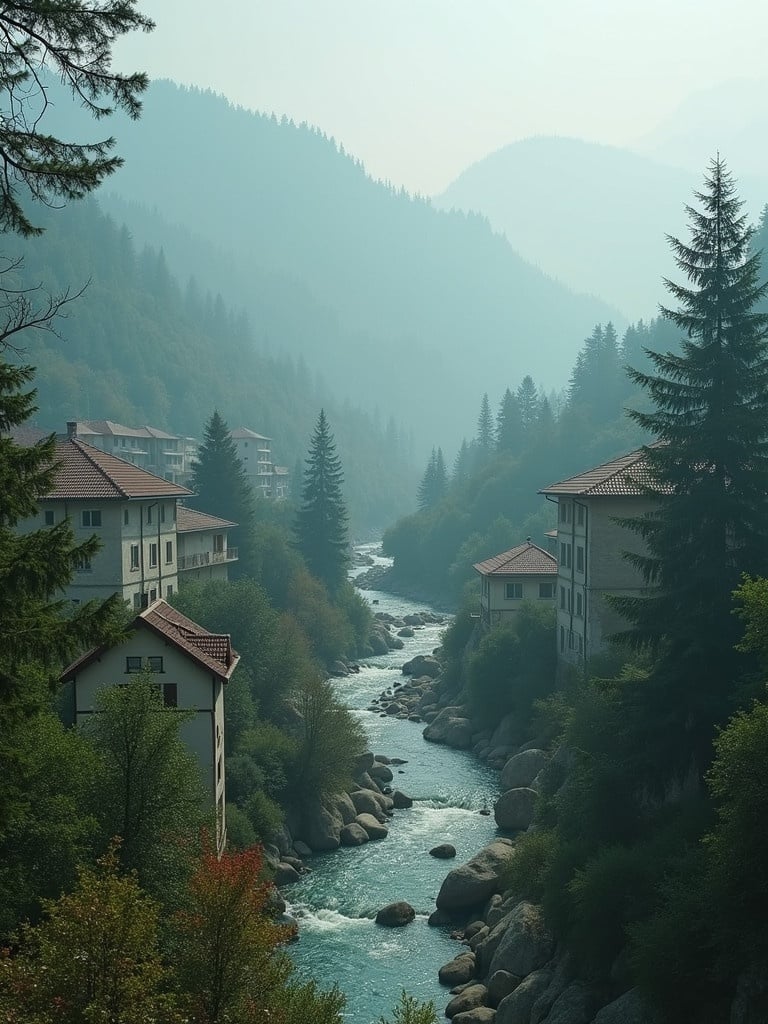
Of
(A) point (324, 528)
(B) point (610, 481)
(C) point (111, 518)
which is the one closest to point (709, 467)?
(B) point (610, 481)

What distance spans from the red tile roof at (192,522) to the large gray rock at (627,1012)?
4388cm

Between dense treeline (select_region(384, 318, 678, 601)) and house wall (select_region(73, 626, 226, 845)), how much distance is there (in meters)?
77.1

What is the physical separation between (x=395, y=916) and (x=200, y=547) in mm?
36811

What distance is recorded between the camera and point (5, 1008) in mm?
16016

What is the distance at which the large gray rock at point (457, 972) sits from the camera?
3262 centimetres

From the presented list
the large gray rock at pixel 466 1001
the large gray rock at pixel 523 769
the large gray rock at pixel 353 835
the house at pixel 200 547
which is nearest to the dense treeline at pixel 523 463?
the house at pixel 200 547

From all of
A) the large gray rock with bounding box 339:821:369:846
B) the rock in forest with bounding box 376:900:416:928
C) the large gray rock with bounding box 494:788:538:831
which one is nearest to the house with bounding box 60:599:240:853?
the rock in forest with bounding box 376:900:416:928

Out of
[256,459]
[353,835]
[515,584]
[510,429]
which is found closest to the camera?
[353,835]

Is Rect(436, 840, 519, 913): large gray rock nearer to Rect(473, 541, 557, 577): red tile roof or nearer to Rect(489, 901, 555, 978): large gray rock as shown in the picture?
Rect(489, 901, 555, 978): large gray rock

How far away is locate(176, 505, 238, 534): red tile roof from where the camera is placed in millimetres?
66875

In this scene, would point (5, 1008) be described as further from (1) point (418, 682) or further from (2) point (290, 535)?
(2) point (290, 535)

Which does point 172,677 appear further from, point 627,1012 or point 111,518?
point 111,518

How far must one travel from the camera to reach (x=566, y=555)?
58.3 metres

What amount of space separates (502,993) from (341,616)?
55.0 meters
